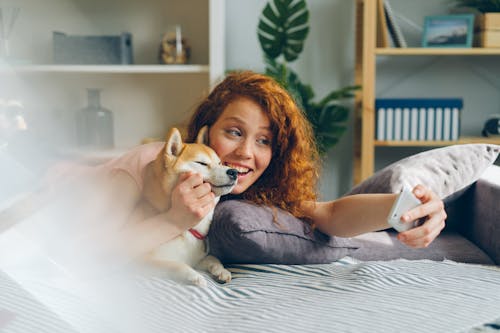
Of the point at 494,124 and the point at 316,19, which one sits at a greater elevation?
the point at 316,19

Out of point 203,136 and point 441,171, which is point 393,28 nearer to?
point 441,171

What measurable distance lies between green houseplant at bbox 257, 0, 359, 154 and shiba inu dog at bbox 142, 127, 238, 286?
4.83 feet

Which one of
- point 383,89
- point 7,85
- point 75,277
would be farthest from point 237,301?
point 383,89

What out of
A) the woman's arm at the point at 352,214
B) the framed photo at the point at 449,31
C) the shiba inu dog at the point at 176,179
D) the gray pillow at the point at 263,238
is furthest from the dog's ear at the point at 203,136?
the framed photo at the point at 449,31

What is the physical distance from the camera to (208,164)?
610 millimetres

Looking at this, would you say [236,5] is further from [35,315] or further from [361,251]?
[35,315]

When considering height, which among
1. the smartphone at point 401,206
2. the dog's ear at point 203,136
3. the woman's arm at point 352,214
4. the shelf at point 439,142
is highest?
the dog's ear at point 203,136

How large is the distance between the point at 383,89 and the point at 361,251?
153 centimetres

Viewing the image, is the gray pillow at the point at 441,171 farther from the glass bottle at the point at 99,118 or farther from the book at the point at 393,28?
the glass bottle at the point at 99,118

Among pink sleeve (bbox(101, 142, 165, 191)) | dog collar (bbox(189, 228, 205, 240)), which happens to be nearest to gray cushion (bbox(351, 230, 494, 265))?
dog collar (bbox(189, 228, 205, 240))

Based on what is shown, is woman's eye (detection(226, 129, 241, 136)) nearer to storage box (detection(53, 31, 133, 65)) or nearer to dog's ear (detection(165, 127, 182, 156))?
dog's ear (detection(165, 127, 182, 156))

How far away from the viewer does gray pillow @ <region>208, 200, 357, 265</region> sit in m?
0.73

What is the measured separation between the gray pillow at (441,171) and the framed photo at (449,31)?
1.10 m

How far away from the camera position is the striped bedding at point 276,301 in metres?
0.32
